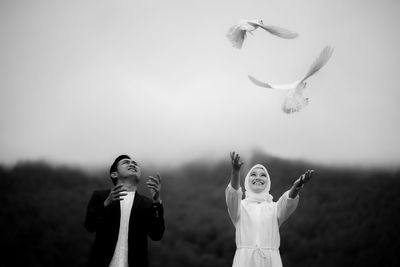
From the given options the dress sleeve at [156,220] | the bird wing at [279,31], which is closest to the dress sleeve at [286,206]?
the dress sleeve at [156,220]

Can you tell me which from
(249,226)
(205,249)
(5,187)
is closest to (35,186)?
(5,187)

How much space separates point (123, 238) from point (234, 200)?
32.1 inches

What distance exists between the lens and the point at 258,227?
139 inches

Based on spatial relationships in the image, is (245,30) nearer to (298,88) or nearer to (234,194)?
(298,88)

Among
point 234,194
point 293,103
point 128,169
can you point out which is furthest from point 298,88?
point 128,169

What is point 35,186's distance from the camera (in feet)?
26.0

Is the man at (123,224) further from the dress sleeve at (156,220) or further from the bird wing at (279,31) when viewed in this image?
the bird wing at (279,31)

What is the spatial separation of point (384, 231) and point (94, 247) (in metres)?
5.43

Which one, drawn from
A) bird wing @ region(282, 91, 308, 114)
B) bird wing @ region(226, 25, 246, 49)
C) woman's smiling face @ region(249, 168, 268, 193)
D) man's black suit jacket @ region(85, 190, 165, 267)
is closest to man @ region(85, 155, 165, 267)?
man's black suit jacket @ region(85, 190, 165, 267)

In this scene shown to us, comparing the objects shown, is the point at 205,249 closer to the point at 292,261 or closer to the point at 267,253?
the point at 292,261

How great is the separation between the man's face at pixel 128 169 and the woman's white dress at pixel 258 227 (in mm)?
646

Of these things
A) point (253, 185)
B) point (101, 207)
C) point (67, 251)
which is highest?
point (253, 185)

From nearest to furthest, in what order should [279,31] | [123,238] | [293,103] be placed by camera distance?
[123,238] < [293,103] < [279,31]

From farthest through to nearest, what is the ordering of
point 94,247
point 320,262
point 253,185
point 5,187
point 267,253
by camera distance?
point 5,187 → point 320,262 → point 253,185 → point 267,253 → point 94,247
